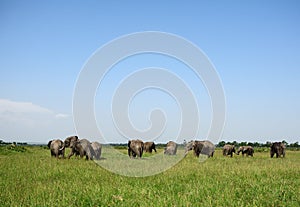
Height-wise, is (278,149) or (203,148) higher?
(278,149)

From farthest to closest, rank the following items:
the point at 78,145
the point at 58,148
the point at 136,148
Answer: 1. the point at 136,148
2. the point at 58,148
3. the point at 78,145

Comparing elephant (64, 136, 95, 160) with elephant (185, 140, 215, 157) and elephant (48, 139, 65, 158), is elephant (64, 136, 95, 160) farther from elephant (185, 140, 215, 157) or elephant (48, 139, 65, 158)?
elephant (185, 140, 215, 157)

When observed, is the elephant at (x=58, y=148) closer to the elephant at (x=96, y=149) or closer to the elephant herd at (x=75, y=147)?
the elephant herd at (x=75, y=147)

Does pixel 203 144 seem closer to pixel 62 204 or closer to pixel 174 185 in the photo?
pixel 174 185

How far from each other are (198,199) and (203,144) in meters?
23.3

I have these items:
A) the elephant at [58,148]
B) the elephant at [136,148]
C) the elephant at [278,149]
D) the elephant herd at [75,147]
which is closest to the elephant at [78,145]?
the elephant herd at [75,147]

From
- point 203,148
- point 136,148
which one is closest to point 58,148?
point 136,148

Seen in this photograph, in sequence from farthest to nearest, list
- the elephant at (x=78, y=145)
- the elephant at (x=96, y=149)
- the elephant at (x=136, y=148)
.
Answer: the elephant at (x=136, y=148)
the elephant at (x=96, y=149)
the elephant at (x=78, y=145)

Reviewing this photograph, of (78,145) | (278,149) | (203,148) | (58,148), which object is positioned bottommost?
(58,148)

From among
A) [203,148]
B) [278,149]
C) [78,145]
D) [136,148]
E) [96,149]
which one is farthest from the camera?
[278,149]

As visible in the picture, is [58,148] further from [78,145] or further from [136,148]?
[136,148]

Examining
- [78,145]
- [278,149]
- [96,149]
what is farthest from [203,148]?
[78,145]

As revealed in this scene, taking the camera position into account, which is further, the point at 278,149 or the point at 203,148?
the point at 278,149

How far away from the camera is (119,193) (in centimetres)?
888
